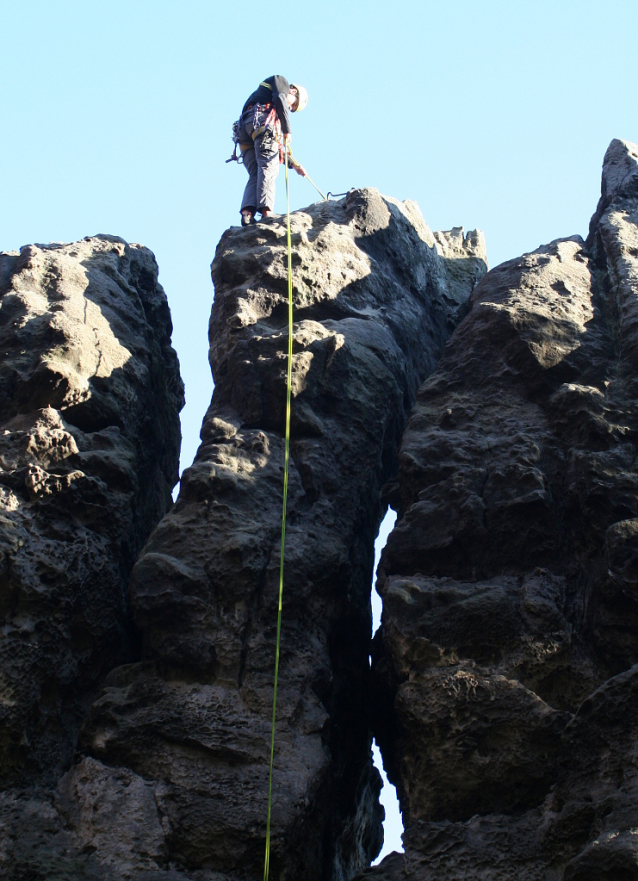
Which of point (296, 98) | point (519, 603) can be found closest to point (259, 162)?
point (296, 98)

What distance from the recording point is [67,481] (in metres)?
8.56

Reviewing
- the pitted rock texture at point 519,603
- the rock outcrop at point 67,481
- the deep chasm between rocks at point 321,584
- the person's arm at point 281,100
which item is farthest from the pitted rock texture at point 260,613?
the person's arm at point 281,100

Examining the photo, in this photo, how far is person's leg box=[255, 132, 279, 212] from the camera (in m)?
13.5

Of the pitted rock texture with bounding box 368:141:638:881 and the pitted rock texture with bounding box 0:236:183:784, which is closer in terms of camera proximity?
the pitted rock texture with bounding box 368:141:638:881

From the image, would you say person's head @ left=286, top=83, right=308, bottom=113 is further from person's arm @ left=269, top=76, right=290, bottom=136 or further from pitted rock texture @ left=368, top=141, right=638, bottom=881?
pitted rock texture @ left=368, top=141, right=638, bottom=881

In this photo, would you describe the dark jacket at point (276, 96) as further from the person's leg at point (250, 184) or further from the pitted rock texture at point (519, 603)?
the pitted rock texture at point (519, 603)

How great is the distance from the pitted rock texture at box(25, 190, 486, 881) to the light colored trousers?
195 cm

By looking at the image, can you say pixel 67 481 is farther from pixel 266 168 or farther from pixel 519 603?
pixel 266 168

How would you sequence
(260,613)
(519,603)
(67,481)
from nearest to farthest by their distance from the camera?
1. (519,603)
2. (260,613)
3. (67,481)

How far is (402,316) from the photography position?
1163cm

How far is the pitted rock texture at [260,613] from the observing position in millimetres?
7043

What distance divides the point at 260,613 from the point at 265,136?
7.93m

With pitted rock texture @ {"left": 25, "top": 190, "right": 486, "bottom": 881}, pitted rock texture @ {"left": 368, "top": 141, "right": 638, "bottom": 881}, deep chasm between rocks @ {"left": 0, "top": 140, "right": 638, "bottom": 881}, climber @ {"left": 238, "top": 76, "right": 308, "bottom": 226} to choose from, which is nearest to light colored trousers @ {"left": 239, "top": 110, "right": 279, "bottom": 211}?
climber @ {"left": 238, "top": 76, "right": 308, "bottom": 226}

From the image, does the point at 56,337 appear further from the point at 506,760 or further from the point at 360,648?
the point at 506,760
